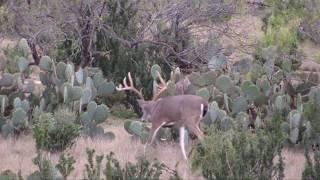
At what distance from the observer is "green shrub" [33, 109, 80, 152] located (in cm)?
958

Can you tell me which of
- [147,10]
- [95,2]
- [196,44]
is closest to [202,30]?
[196,44]

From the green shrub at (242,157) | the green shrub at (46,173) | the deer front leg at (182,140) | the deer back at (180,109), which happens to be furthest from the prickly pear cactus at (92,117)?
the green shrub at (46,173)

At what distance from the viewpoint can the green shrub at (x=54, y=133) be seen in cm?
958

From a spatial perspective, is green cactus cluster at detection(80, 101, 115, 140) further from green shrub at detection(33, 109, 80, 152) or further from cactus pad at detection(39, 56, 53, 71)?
cactus pad at detection(39, 56, 53, 71)

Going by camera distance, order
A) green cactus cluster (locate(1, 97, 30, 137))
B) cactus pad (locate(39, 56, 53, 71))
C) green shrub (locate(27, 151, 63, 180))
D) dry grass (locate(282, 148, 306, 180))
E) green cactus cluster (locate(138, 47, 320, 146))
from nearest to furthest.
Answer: green shrub (locate(27, 151, 63, 180))
dry grass (locate(282, 148, 306, 180))
green cactus cluster (locate(138, 47, 320, 146))
green cactus cluster (locate(1, 97, 30, 137))
cactus pad (locate(39, 56, 53, 71))

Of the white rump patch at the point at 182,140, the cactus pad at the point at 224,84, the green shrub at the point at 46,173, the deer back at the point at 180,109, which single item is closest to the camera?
the green shrub at the point at 46,173

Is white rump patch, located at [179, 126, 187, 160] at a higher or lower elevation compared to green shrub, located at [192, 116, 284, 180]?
lower

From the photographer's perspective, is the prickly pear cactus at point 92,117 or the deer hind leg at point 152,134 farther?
the prickly pear cactus at point 92,117

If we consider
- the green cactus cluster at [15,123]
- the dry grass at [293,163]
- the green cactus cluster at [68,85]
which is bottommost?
the dry grass at [293,163]

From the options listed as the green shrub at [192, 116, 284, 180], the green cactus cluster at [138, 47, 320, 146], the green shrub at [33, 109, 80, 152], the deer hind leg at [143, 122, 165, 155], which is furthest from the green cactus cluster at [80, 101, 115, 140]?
the green shrub at [192, 116, 284, 180]

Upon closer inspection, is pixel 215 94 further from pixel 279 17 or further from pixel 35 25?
pixel 35 25

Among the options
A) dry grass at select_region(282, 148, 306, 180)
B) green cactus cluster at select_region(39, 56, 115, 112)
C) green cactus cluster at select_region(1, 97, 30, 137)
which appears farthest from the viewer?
green cactus cluster at select_region(39, 56, 115, 112)

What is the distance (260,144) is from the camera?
7.34 metres

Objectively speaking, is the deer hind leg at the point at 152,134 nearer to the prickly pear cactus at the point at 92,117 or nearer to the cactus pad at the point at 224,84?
the prickly pear cactus at the point at 92,117
